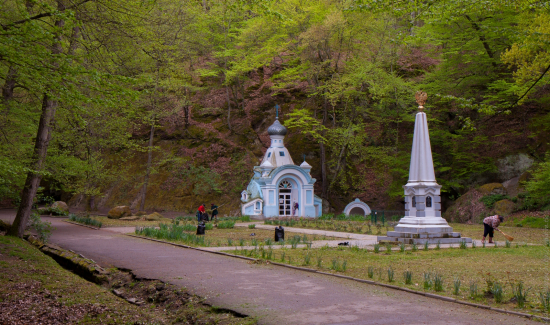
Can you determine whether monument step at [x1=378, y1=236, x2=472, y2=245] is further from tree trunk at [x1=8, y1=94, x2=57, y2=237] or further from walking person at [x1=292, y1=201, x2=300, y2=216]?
walking person at [x1=292, y1=201, x2=300, y2=216]

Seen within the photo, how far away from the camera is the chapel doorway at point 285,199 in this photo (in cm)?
3109

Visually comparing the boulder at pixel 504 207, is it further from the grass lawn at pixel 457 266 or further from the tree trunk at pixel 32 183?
the tree trunk at pixel 32 183

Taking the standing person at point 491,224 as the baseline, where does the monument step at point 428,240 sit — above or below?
below

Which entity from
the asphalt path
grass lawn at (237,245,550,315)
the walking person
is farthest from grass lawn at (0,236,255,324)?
the walking person

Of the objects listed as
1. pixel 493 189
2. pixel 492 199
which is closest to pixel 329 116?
pixel 493 189

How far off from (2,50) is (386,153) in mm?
29591

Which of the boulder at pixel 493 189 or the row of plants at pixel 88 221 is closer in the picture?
the row of plants at pixel 88 221

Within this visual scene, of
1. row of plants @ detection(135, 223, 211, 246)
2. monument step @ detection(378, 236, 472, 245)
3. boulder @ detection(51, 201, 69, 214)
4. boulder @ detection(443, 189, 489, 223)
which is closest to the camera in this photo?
row of plants @ detection(135, 223, 211, 246)

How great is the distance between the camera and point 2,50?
7.43m

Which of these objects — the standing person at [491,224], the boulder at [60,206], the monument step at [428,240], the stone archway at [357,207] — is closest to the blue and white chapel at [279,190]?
the stone archway at [357,207]

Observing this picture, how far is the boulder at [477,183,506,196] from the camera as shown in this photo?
2693 cm

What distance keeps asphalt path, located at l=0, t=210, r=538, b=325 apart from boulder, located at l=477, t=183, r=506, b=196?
21117 millimetres

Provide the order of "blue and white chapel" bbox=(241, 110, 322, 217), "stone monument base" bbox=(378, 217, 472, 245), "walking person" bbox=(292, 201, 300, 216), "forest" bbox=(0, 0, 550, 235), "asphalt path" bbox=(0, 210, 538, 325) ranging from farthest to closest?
"walking person" bbox=(292, 201, 300, 216)
"blue and white chapel" bbox=(241, 110, 322, 217)
"forest" bbox=(0, 0, 550, 235)
"stone monument base" bbox=(378, 217, 472, 245)
"asphalt path" bbox=(0, 210, 538, 325)

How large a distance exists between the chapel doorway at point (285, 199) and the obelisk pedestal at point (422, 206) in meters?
14.8
